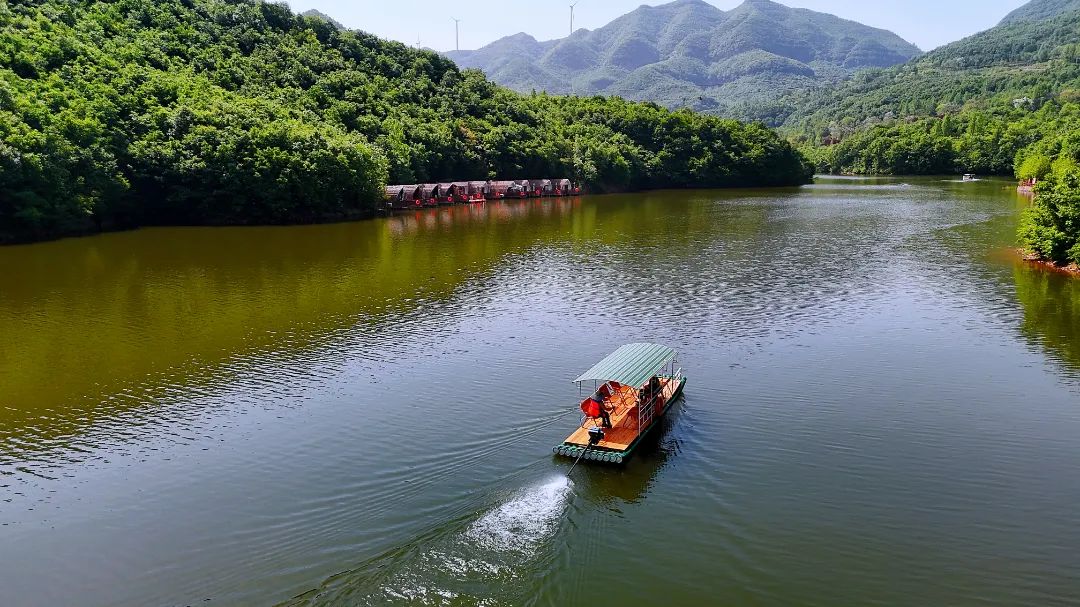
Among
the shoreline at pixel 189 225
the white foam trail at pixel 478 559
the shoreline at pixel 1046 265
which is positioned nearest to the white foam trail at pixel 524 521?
the white foam trail at pixel 478 559

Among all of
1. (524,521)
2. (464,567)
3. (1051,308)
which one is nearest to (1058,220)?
(1051,308)

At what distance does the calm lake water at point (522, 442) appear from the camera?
15.7 metres

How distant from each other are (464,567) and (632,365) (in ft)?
30.9

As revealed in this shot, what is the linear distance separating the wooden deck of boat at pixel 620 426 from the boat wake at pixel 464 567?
306 cm

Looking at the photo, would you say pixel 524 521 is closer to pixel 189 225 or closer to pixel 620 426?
pixel 620 426

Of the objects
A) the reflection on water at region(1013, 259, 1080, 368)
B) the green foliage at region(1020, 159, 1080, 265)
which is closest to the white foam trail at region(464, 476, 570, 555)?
the reflection on water at region(1013, 259, 1080, 368)

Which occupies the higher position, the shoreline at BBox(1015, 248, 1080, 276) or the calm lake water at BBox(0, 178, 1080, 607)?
the shoreline at BBox(1015, 248, 1080, 276)

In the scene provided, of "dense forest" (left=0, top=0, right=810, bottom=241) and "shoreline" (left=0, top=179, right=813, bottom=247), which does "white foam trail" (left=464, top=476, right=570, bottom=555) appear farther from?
"shoreline" (left=0, top=179, right=813, bottom=247)

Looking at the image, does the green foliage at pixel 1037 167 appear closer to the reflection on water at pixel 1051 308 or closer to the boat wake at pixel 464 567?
the reflection on water at pixel 1051 308

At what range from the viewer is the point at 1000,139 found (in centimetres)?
16500

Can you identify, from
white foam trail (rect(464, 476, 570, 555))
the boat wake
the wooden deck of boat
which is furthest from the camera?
the wooden deck of boat

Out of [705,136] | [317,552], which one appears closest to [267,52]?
[705,136]

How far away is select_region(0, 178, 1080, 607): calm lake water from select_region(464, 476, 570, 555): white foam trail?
0.07 m

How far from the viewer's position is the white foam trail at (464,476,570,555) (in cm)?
1661
